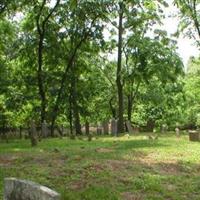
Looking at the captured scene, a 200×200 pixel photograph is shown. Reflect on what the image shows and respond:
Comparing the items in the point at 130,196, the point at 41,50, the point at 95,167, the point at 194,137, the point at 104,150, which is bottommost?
the point at 130,196

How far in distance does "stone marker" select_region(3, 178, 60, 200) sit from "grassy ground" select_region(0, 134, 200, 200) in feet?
10.3

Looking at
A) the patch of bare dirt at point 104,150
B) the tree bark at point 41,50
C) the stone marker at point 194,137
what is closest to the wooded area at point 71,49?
the tree bark at point 41,50

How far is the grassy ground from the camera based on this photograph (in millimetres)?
10352

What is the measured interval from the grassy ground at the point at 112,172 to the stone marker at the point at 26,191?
124 inches

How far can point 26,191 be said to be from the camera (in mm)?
6383

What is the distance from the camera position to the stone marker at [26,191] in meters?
5.79

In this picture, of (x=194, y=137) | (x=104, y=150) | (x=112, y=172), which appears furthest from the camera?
(x=194, y=137)

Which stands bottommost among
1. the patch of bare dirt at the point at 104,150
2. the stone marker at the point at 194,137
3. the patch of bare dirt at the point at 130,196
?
the patch of bare dirt at the point at 130,196

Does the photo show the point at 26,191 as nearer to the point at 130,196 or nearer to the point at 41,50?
the point at 130,196

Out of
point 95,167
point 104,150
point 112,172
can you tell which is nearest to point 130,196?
point 112,172

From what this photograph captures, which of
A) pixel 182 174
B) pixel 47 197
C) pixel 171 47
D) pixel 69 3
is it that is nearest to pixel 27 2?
pixel 69 3

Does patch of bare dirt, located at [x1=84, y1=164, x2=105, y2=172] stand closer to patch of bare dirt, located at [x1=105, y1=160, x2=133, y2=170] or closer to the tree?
patch of bare dirt, located at [x1=105, y1=160, x2=133, y2=170]

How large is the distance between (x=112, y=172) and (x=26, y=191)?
18.9ft

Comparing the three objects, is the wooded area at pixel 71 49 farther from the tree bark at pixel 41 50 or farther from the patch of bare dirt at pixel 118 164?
the patch of bare dirt at pixel 118 164
